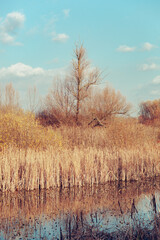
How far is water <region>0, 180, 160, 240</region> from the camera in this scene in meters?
4.20

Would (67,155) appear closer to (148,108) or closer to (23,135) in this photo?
(23,135)

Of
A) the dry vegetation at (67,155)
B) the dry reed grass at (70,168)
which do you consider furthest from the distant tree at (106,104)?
the dry reed grass at (70,168)

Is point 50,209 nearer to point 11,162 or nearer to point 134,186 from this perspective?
point 11,162

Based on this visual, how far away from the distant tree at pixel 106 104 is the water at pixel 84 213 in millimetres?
12948

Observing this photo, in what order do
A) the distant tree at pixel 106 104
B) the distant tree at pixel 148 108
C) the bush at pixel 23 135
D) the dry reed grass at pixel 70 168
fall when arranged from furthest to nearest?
the distant tree at pixel 148 108 → the distant tree at pixel 106 104 → the bush at pixel 23 135 → the dry reed grass at pixel 70 168

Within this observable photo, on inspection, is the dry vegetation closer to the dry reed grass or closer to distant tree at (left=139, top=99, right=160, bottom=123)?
the dry reed grass

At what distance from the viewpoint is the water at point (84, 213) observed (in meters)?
4.20

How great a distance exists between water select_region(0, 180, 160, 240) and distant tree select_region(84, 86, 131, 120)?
42.5ft

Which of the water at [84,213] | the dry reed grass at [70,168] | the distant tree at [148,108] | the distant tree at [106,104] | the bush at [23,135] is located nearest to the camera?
the water at [84,213]

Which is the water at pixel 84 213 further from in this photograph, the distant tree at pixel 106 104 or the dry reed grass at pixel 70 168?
the distant tree at pixel 106 104

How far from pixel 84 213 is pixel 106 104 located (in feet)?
53.9

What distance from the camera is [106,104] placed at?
70.7 feet

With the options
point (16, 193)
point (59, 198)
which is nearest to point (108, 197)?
Answer: point (59, 198)

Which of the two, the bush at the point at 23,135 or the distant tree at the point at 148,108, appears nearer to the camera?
the bush at the point at 23,135
